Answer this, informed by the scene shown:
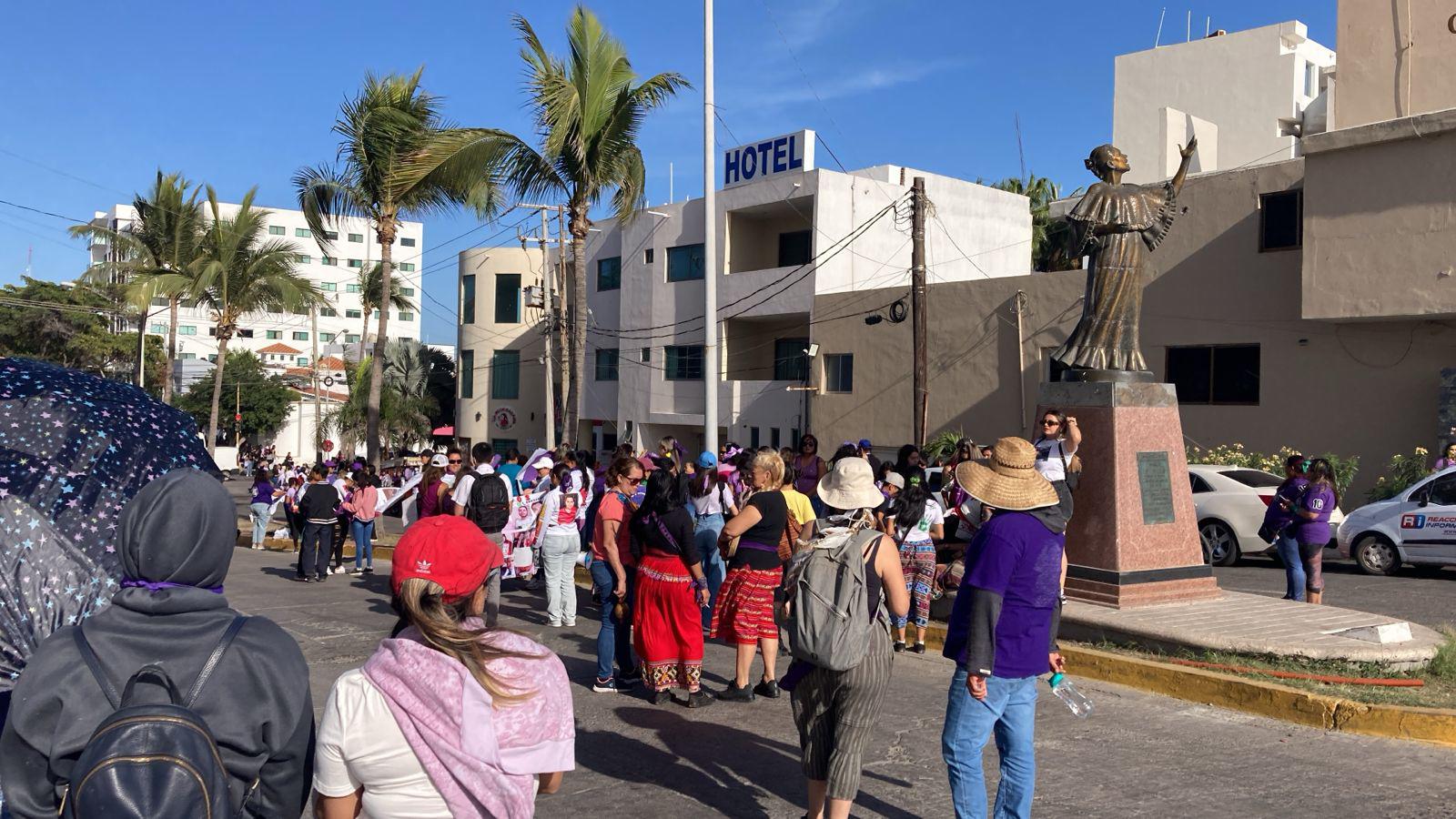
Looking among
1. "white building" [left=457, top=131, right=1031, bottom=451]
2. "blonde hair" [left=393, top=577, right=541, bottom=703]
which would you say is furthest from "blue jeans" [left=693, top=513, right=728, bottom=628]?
"white building" [left=457, top=131, right=1031, bottom=451]

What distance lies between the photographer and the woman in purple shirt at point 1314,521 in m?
10.3

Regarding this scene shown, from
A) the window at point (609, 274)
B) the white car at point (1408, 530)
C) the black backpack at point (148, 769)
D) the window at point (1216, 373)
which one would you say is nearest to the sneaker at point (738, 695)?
the black backpack at point (148, 769)

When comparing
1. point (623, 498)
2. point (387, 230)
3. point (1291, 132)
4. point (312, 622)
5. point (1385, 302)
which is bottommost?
point (312, 622)

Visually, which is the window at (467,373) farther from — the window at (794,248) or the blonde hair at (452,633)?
the blonde hair at (452,633)

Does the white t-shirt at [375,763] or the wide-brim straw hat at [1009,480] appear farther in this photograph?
the wide-brim straw hat at [1009,480]

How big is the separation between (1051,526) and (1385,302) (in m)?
17.0

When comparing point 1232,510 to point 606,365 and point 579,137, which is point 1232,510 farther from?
point 606,365

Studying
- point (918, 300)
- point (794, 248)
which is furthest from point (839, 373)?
point (918, 300)

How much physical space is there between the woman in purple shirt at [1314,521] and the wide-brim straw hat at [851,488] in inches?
262

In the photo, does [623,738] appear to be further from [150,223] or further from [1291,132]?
[1291,132]

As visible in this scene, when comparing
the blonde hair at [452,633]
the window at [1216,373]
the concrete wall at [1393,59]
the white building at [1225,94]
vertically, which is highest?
the white building at [1225,94]

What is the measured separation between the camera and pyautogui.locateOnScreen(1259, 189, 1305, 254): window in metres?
21.3

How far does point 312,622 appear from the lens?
11.7 m

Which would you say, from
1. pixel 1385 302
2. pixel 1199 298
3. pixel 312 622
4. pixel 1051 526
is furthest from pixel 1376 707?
pixel 1199 298
